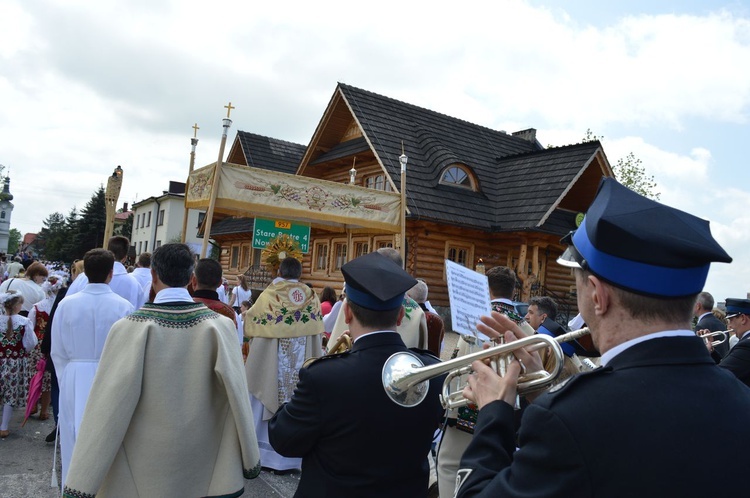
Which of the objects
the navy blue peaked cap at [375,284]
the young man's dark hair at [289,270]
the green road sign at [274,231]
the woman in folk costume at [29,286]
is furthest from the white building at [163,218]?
the navy blue peaked cap at [375,284]

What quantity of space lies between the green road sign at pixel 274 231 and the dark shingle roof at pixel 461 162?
5.73 m

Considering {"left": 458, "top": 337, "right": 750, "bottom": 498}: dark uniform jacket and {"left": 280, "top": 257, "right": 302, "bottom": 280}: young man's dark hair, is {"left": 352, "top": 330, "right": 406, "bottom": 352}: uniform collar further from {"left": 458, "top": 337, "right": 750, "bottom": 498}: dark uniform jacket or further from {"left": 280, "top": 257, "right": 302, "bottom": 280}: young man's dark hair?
{"left": 280, "top": 257, "right": 302, "bottom": 280}: young man's dark hair

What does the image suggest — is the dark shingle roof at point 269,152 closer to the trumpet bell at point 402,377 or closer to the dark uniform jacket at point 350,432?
the dark uniform jacket at point 350,432

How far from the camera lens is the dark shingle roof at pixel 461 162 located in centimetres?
1789

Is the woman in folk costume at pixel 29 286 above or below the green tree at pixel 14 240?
below

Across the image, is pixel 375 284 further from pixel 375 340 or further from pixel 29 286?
pixel 29 286

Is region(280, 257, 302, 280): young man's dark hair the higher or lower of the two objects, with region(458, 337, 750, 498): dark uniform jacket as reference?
higher

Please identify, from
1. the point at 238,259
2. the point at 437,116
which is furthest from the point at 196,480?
the point at 238,259

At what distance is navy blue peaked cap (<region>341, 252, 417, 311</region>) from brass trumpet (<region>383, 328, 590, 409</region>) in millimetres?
489

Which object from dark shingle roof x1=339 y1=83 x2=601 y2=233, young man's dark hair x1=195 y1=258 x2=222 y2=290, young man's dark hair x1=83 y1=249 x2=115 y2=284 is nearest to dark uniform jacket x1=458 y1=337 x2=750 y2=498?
young man's dark hair x1=83 y1=249 x2=115 y2=284

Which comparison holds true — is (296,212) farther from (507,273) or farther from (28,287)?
(507,273)

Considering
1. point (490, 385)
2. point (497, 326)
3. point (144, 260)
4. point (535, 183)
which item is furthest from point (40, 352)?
point (535, 183)

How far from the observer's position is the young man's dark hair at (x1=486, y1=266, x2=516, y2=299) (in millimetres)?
4438

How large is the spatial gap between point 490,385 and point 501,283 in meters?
2.80
